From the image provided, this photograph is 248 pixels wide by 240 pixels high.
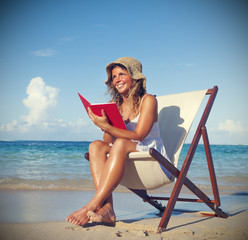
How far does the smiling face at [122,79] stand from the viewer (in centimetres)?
293

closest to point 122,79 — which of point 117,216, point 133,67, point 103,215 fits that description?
point 133,67

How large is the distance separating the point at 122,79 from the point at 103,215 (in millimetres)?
1224

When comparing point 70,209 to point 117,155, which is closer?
point 117,155

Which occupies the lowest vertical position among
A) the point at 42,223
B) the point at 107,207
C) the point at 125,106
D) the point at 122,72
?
the point at 42,223

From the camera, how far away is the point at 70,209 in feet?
11.6

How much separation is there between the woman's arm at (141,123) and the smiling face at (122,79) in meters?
0.31

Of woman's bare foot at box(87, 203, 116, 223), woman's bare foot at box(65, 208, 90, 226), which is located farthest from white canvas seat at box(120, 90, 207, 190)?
woman's bare foot at box(65, 208, 90, 226)

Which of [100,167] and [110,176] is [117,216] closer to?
[100,167]

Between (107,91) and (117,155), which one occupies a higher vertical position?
(107,91)

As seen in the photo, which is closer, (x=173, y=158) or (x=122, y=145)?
(x=122, y=145)

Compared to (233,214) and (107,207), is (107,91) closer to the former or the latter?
(107,207)

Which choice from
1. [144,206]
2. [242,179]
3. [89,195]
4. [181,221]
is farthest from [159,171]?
[242,179]

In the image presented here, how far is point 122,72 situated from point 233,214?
186cm

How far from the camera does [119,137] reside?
8.31ft
